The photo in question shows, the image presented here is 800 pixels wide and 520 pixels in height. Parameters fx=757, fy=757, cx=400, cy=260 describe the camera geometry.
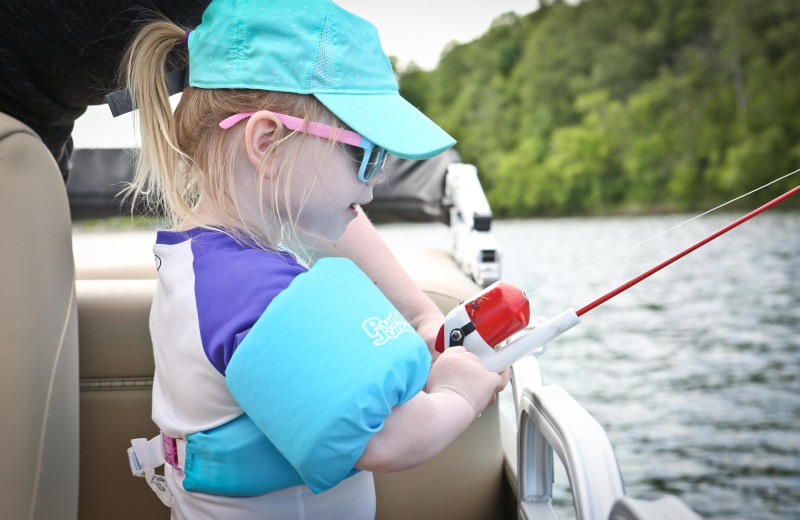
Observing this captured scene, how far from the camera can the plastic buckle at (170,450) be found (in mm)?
914

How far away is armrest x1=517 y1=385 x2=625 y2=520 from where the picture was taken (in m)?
Answer: 0.76

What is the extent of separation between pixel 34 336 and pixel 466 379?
57cm

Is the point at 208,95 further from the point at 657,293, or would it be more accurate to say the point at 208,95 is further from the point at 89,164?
the point at 657,293

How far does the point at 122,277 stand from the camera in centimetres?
153

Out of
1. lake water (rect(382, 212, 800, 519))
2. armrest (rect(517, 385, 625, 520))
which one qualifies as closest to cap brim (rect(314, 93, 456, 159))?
armrest (rect(517, 385, 625, 520))

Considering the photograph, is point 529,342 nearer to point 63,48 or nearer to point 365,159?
→ point 365,159

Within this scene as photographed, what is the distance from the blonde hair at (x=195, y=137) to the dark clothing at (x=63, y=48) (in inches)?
3.2

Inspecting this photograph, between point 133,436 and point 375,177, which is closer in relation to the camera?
point 375,177

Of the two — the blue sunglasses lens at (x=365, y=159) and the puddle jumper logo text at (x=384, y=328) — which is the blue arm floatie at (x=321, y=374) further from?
the blue sunglasses lens at (x=365, y=159)

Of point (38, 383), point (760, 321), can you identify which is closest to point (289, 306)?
point (38, 383)

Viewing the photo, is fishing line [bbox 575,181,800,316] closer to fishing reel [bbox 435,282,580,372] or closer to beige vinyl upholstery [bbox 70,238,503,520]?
fishing reel [bbox 435,282,580,372]

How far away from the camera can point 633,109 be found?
2531cm

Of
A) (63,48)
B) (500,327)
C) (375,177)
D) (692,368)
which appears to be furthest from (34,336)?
(692,368)

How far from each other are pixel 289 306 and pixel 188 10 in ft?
1.96
